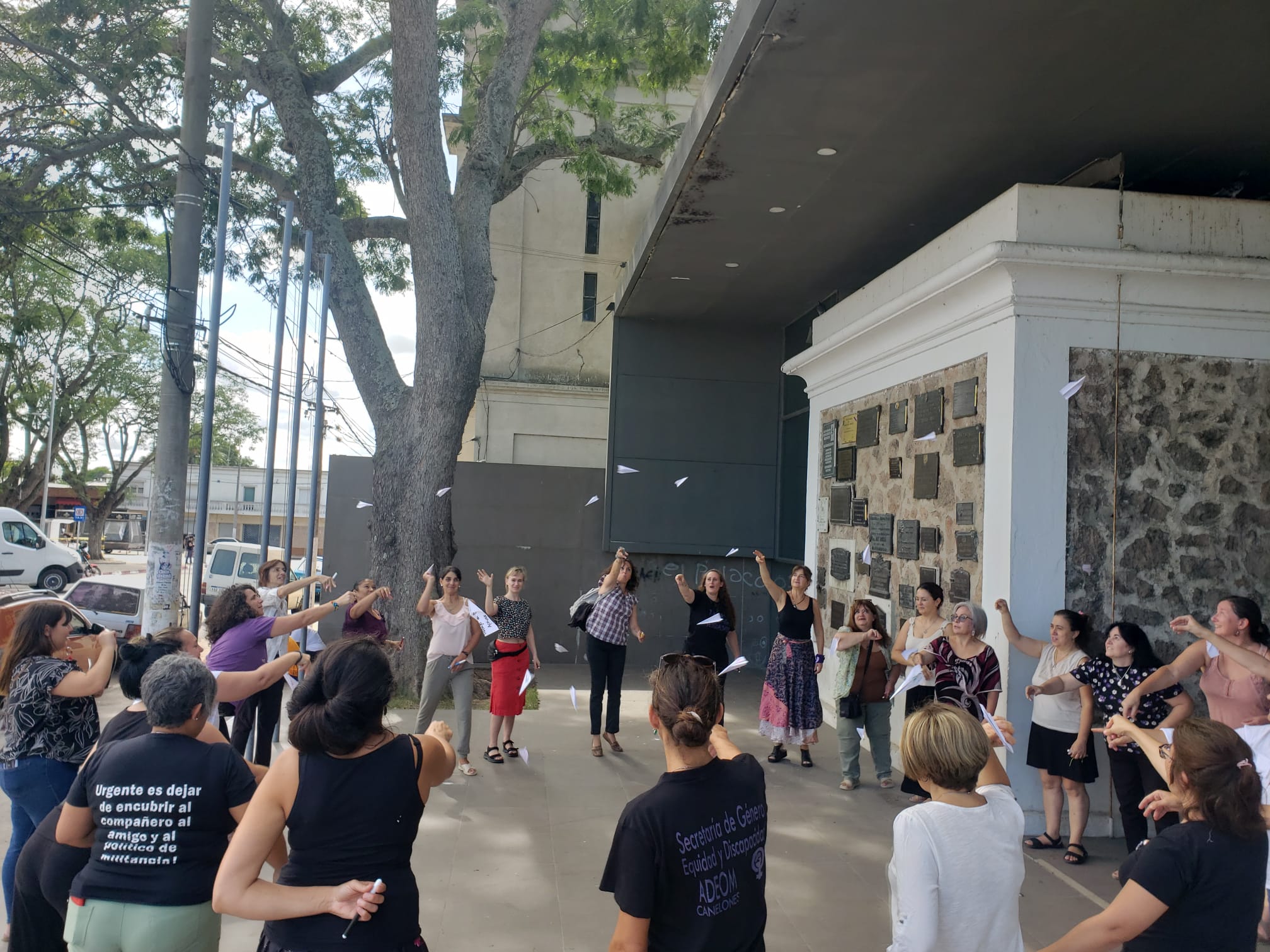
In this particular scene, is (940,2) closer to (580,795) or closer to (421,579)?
(580,795)

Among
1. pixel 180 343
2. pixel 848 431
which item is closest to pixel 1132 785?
pixel 848 431

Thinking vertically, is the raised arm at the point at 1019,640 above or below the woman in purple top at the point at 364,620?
above

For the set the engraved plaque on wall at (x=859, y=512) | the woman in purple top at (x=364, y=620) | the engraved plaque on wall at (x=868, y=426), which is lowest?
the woman in purple top at (x=364, y=620)

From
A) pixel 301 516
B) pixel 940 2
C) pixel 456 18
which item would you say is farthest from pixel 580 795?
pixel 301 516

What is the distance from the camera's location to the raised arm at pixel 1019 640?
19.0 ft

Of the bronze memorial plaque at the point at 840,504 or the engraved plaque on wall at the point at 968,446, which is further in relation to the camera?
the bronze memorial plaque at the point at 840,504

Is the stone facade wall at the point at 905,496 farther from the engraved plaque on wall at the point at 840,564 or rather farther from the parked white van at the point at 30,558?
the parked white van at the point at 30,558

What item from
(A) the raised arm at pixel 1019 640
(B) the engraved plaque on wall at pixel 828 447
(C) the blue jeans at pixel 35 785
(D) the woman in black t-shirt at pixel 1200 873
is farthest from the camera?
(B) the engraved plaque on wall at pixel 828 447

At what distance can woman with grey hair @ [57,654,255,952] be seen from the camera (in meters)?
2.60

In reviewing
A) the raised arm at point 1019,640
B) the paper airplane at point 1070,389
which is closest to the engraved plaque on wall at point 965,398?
the paper airplane at point 1070,389

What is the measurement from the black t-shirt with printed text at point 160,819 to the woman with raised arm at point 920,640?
15.2 ft

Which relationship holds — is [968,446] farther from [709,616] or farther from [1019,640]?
[709,616]

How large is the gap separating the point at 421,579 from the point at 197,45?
5.74 m

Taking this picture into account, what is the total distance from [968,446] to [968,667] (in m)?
1.64
